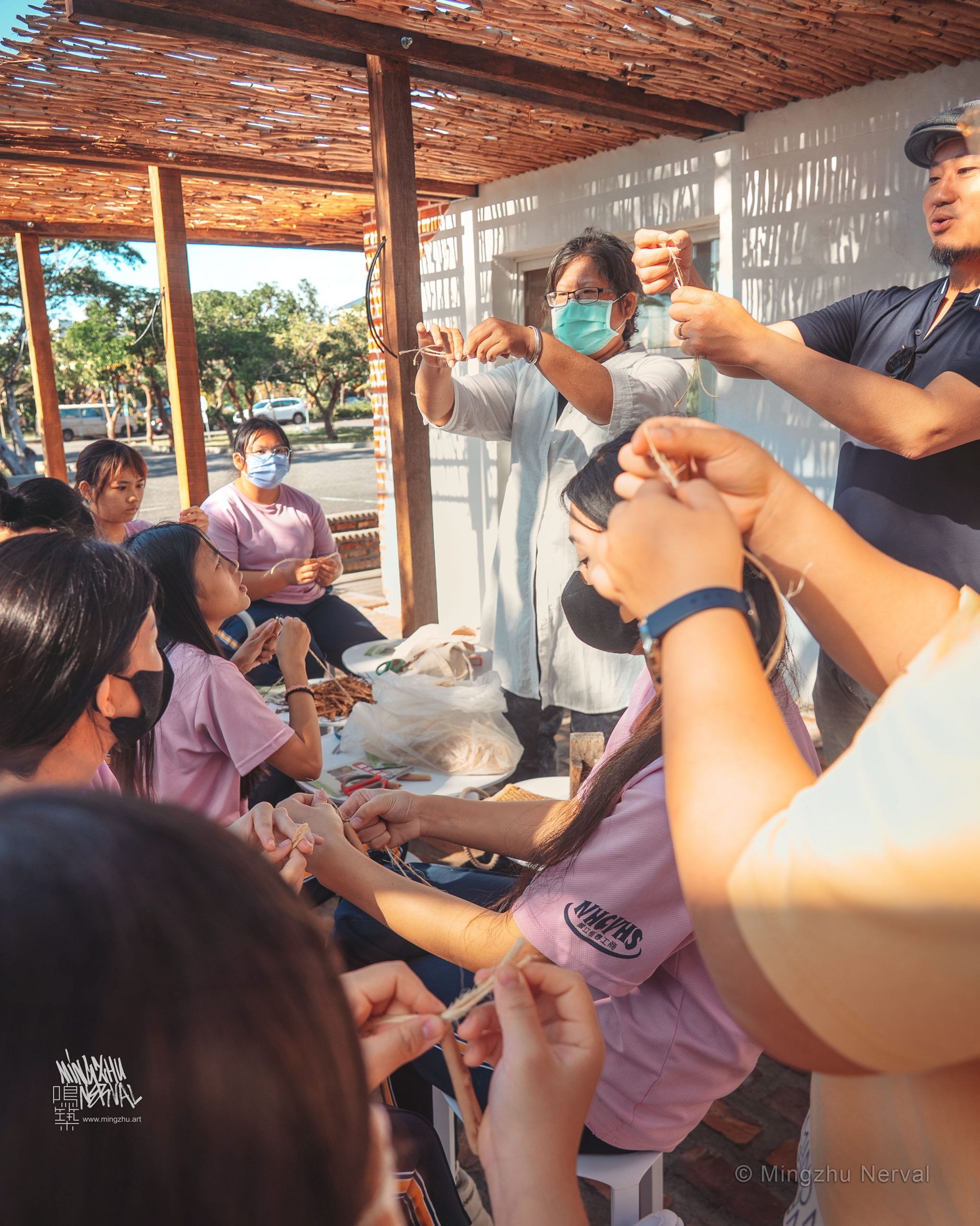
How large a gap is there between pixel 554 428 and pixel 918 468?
4.32 feet

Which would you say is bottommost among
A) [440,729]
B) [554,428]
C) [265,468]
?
[440,729]

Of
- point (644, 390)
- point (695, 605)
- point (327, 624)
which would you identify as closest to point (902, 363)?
point (644, 390)

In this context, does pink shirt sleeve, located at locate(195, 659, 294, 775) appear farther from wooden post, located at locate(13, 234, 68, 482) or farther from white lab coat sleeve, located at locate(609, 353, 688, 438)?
wooden post, located at locate(13, 234, 68, 482)

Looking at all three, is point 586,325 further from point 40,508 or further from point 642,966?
point 642,966

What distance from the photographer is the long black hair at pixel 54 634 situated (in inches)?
56.7

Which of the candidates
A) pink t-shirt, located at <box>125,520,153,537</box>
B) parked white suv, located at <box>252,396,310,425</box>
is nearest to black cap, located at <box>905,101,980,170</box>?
pink t-shirt, located at <box>125,520,153,537</box>

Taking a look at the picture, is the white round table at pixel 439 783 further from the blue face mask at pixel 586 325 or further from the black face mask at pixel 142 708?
the blue face mask at pixel 586 325

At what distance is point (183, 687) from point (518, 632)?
4.51 feet

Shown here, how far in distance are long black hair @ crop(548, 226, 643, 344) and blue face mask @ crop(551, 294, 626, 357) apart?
5 cm

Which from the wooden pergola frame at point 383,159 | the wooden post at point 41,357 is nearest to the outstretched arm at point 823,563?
the wooden pergola frame at point 383,159

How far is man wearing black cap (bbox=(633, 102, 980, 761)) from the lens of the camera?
1.73 metres

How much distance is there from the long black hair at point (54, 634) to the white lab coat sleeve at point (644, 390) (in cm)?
163

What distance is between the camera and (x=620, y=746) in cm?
156

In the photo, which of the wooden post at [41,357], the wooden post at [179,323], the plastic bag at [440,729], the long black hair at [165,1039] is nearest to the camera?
the long black hair at [165,1039]
